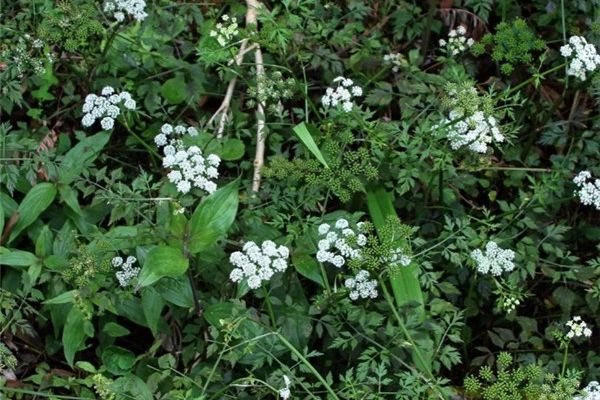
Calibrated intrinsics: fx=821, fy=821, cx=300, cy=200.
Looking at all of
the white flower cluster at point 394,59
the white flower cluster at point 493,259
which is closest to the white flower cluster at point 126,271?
the white flower cluster at point 493,259

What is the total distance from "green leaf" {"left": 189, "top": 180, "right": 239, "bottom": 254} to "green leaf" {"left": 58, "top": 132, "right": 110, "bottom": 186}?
71 centimetres

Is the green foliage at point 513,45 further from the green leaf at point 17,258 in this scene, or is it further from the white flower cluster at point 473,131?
the green leaf at point 17,258

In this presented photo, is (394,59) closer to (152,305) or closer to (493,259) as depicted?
(493,259)

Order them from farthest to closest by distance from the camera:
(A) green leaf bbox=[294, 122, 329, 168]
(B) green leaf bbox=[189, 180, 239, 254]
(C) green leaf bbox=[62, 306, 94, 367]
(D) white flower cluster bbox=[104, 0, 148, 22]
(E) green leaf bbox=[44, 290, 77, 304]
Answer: (D) white flower cluster bbox=[104, 0, 148, 22]
(A) green leaf bbox=[294, 122, 329, 168]
(C) green leaf bbox=[62, 306, 94, 367]
(E) green leaf bbox=[44, 290, 77, 304]
(B) green leaf bbox=[189, 180, 239, 254]

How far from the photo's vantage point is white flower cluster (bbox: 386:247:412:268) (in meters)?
3.06

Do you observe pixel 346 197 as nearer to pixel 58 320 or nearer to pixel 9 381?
pixel 58 320

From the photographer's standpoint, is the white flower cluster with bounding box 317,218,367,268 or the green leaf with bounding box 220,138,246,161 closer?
the white flower cluster with bounding box 317,218,367,268

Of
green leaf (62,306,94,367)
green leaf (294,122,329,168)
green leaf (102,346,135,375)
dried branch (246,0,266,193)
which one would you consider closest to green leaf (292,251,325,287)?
green leaf (294,122,329,168)

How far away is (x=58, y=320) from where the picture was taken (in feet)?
11.7

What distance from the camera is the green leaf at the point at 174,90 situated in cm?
416

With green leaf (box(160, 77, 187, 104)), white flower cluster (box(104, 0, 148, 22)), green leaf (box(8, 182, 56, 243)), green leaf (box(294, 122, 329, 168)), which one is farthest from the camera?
green leaf (box(160, 77, 187, 104))

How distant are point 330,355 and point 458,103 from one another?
121cm

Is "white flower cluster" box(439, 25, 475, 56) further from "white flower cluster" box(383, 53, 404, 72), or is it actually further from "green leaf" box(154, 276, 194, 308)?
"green leaf" box(154, 276, 194, 308)

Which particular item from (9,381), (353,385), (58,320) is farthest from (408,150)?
(9,381)
